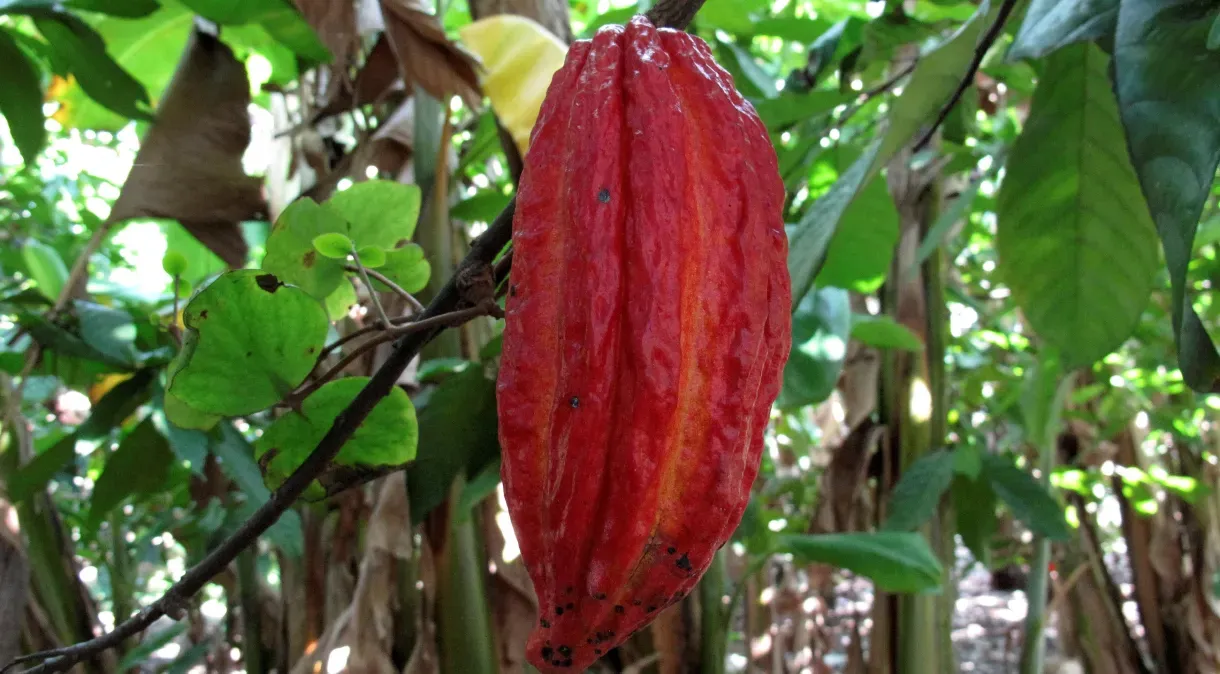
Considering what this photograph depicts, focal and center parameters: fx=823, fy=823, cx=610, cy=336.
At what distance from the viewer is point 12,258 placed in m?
1.11

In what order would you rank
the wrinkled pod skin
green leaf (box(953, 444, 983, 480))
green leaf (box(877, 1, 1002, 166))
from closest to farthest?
the wrinkled pod skin < green leaf (box(877, 1, 1002, 166)) < green leaf (box(953, 444, 983, 480))

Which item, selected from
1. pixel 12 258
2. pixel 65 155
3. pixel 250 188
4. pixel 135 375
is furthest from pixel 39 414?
pixel 250 188

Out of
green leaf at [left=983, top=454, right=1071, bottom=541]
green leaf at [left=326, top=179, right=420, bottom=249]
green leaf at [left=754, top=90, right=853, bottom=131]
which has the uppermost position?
green leaf at [left=754, top=90, right=853, bottom=131]

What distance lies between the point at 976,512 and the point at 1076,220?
27.8 inches

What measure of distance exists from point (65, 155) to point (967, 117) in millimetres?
1680

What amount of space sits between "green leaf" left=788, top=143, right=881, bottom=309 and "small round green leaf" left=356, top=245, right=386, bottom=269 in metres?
0.23

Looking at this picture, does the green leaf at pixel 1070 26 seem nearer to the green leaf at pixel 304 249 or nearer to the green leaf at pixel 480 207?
the green leaf at pixel 304 249

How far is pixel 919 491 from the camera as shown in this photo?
43.8 inches

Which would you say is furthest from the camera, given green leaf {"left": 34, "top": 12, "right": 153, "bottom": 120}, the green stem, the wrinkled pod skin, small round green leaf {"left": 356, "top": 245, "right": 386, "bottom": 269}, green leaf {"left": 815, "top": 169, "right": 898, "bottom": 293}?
the green stem

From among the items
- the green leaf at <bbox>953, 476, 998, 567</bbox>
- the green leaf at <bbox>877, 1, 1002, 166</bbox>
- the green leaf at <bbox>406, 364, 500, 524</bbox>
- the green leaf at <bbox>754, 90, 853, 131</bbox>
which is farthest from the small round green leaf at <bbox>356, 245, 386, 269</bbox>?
the green leaf at <bbox>953, 476, 998, 567</bbox>

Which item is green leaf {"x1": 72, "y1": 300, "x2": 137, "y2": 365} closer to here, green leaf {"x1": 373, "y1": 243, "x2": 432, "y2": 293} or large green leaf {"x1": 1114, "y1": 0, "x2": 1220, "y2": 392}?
green leaf {"x1": 373, "y1": 243, "x2": 432, "y2": 293}

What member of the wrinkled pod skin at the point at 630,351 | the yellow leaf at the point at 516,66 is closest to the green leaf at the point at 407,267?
the wrinkled pod skin at the point at 630,351

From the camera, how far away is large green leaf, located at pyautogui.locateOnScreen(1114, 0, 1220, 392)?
34 cm

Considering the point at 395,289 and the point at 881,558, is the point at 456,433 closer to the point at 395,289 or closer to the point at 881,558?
the point at 395,289
